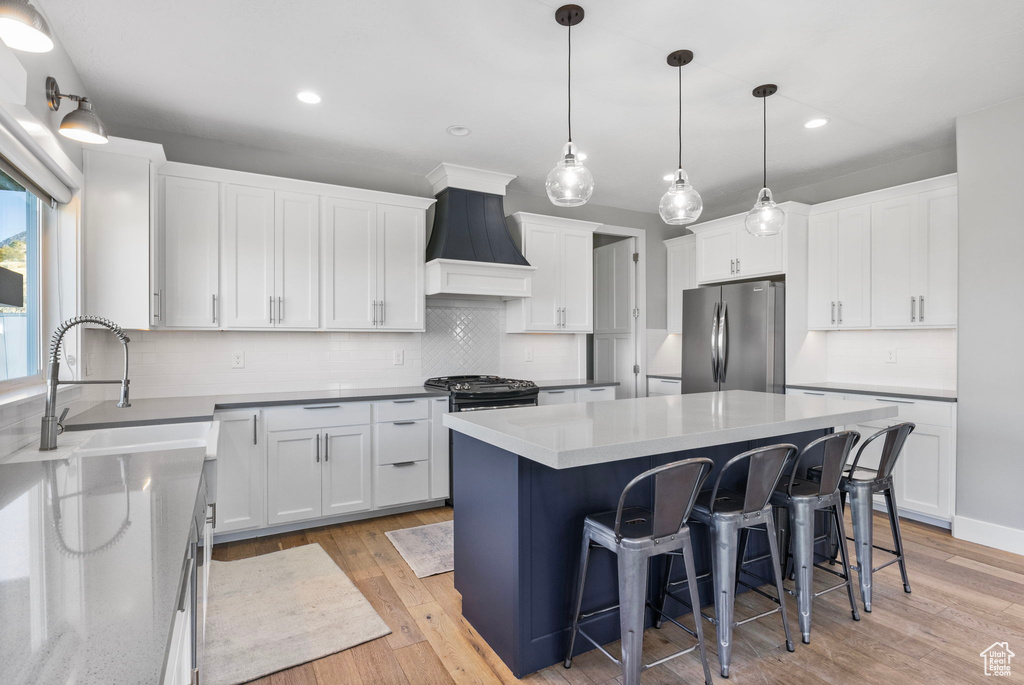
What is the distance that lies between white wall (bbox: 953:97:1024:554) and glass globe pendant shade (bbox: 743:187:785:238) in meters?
1.46

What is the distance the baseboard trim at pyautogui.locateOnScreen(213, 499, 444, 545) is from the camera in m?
3.37

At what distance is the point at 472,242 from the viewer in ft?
14.0

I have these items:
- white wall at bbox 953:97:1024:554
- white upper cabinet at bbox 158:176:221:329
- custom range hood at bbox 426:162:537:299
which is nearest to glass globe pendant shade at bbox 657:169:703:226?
custom range hood at bbox 426:162:537:299

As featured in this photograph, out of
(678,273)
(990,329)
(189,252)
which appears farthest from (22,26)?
(678,273)

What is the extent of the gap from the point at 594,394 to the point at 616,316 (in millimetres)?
1382

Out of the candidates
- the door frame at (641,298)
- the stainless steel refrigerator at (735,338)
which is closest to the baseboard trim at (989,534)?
the stainless steel refrigerator at (735,338)

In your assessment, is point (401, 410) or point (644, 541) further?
point (401, 410)

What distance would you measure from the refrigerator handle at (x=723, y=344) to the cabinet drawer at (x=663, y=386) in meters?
0.53

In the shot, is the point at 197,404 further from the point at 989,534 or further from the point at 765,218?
the point at 989,534

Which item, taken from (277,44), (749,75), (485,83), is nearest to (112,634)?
(277,44)

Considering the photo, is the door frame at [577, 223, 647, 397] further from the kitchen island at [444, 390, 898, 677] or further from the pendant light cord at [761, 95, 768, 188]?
the kitchen island at [444, 390, 898, 677]

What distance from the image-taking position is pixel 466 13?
230 centimetres

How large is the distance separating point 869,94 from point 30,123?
409cm

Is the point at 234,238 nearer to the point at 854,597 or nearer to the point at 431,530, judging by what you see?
the point at 431,530
